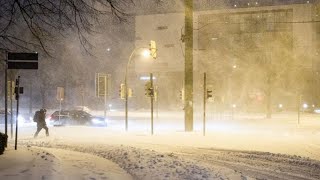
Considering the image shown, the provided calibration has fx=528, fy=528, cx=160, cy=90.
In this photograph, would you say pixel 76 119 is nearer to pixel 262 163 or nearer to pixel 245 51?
pixel 245 51

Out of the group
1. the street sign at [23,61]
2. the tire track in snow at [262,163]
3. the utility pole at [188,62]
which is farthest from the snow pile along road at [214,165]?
the utility pole at [188,62]

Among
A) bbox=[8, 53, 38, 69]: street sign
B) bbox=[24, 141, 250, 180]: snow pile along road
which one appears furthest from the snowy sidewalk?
bbox=[8, 53, 38, 69]: street sign

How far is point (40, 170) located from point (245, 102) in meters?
70.1

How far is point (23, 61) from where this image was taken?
14594 mm

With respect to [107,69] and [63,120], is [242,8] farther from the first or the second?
[63,120]

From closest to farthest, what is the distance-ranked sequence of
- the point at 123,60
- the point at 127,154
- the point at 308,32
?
the point at 127,154
the point at 308,32
the point at 123,60

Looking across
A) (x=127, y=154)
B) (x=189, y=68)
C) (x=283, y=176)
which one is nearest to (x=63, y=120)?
(x=189, y=68)

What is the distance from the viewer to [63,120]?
129 ft

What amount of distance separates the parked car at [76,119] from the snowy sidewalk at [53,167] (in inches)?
985

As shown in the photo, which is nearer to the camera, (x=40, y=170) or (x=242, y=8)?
(x=40, y=170)

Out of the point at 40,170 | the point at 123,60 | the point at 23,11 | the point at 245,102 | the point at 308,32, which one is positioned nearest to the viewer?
the point at 40,170

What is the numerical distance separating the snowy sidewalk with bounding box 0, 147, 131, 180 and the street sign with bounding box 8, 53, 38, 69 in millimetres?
2473

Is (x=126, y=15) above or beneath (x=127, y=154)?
above

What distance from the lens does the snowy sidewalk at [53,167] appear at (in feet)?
32.7
